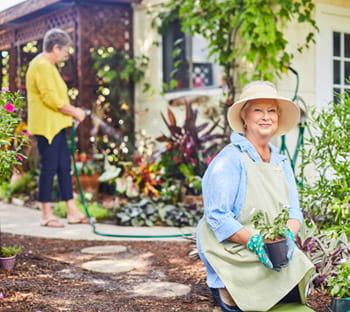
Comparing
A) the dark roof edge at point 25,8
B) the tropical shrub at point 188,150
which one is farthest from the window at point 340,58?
the dark roof edge at point 25,8

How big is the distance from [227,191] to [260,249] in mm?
343

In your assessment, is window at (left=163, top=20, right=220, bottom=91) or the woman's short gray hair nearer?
the woman's short gray hair

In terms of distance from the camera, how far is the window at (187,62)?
7.40 meters

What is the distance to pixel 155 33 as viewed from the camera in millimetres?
7711

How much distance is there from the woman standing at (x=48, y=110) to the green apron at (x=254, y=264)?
9.58 ft

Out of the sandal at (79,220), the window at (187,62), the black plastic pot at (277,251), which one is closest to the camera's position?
the black plastic pot at (277,251)

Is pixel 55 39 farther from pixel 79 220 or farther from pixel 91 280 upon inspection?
pixel 91 280

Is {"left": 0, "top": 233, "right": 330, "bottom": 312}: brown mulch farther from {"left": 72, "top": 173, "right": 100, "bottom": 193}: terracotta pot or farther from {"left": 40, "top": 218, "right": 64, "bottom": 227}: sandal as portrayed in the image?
{"left": 72, "top": 173, "right": 100, "bottom": 193}: terracotta pot

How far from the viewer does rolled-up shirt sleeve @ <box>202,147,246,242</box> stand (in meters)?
2.70

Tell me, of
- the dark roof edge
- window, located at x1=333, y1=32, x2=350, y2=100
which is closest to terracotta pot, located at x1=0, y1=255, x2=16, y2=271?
window, located at x1=333, y1=32, x2=350, y2=100

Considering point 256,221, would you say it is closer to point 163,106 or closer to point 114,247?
point 114,247

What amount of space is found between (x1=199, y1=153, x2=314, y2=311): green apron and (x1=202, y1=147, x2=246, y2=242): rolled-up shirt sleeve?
57 millimetres

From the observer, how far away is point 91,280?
140 inches

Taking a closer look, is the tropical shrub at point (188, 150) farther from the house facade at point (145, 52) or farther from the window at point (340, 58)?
the window at point (340, 58)
